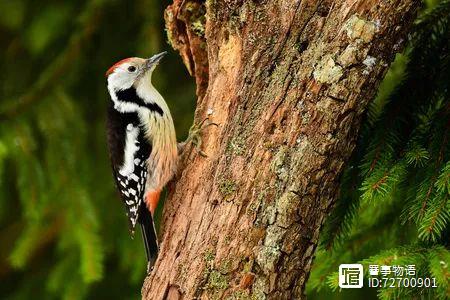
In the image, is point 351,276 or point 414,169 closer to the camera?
point 414,169

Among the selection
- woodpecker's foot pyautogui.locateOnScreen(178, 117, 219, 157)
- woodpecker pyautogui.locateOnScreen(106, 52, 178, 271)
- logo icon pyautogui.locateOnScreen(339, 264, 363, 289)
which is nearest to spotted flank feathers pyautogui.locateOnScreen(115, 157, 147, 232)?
woodpecker pyautogui.locateOnScreen(106, 52, 178, 271)

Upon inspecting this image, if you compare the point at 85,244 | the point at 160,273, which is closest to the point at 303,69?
the point at 160,273

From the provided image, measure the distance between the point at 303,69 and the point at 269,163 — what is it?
1.23 ft

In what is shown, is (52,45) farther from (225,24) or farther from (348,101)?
(348,101)

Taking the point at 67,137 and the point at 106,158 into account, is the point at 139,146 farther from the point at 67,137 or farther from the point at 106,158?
the point at 106,158

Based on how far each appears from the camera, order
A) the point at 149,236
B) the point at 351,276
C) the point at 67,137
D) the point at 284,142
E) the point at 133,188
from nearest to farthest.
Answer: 1. the point at 284,142
2. the point at 351,276
3. the point at 149,236
4. the point at 133,188
5. the point at 67,137

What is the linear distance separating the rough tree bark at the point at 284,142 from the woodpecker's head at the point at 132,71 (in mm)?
1211

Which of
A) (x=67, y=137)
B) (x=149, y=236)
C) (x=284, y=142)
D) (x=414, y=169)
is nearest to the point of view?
(x=284, y=142)

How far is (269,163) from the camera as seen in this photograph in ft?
8.67

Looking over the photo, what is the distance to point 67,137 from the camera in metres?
4.42

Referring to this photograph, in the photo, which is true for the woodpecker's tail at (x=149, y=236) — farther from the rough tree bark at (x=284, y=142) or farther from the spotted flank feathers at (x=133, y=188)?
the rough tree bark at (x=284, y=142)

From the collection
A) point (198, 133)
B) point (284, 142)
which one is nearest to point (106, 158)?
point (198, 133)

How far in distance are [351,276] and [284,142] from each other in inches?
→ 30.5

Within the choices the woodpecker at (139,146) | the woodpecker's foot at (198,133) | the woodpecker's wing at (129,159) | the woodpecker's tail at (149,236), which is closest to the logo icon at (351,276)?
the woodpecker's foot at (198,133)
